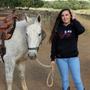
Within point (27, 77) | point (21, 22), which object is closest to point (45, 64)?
point (27, 77)

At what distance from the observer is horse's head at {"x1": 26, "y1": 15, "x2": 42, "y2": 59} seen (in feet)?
19.6

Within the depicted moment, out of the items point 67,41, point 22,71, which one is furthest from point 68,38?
point 22,71

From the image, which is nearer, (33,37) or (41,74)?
(33,37)

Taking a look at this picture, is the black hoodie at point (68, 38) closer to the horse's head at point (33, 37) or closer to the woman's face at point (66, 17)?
the woman's face at point (66, 17)

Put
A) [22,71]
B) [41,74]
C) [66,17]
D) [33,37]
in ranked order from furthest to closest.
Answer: [41,74]
[22,71]
[33,37]
[66,17]

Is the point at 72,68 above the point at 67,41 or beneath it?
beneath

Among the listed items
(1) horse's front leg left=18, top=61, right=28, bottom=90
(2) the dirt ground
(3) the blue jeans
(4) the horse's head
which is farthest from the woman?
(1) horse's front leg left=18, top=61, right=28, bottom=90

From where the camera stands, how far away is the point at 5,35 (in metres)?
6.49

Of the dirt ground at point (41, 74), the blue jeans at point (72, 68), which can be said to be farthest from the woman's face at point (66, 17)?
the dirt ground at point (41, 74)

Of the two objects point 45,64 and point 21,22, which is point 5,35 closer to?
point 21,22

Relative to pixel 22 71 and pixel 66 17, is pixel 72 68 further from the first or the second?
pixel 22 71

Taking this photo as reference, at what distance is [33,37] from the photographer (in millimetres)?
5992

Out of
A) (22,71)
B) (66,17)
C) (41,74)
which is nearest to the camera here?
(66,17)

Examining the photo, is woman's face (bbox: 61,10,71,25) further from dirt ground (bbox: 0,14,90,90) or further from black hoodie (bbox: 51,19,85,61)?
dirt ground (bbox: 0,14,90,90)
